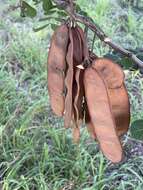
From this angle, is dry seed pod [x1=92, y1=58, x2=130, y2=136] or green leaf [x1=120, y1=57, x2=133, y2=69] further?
green leaf [x1=120, y1=57, x2=133, y2=69]

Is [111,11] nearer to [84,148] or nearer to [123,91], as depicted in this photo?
[84,148]

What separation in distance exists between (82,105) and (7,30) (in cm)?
255

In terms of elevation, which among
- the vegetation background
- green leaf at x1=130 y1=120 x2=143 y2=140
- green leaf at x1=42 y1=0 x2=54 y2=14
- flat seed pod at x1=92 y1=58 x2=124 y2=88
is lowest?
the vegetation background

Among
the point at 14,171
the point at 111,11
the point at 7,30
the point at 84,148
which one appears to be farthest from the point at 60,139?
the point at 111,11

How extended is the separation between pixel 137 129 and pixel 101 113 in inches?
11.0

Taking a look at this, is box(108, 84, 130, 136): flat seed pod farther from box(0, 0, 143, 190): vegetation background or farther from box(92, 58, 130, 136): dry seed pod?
box(0, 0, 143, 190): vegetation background

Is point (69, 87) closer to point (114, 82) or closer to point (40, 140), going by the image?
point (114, 82)

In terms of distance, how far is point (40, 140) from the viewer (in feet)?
7.17

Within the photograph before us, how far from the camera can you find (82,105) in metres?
0.51

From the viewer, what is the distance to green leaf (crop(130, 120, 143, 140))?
2.43ft

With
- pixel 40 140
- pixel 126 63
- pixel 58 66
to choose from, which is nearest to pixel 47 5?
pixel 126 63

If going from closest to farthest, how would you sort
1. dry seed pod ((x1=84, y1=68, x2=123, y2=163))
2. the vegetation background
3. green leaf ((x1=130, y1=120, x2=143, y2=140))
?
dry seed pod ((x1=84, y1=68, x2=123, y2=163)), green leaf ((x1=130, y1=120, x2=143, y2=140)), the vegetation background

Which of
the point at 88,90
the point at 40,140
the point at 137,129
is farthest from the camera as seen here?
the point at 40,140

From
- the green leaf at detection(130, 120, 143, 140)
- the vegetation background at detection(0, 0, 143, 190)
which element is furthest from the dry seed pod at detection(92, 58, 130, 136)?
the vegetation background at detection(0, 0, 143, 190)
